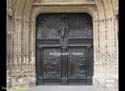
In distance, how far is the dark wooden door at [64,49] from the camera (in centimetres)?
965

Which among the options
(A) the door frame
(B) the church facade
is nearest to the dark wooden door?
(B) the church facade

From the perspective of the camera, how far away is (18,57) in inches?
358

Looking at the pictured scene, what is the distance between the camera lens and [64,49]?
380 inches

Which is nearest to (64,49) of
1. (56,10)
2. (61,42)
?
(61,42)

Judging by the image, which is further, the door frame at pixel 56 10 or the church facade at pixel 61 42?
the door frame at pixel 56 10

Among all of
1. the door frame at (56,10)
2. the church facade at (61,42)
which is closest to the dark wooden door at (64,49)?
the church facade at (61,42)

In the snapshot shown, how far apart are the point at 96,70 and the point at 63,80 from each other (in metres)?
1.21

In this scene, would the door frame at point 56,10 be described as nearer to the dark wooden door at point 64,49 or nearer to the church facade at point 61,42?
the church facade at point 61,42

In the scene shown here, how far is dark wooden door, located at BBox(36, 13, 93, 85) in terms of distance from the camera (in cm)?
965

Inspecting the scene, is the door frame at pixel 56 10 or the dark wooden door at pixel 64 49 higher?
the door frame at pixel 56 10

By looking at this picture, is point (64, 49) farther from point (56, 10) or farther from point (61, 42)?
point (56, 10)

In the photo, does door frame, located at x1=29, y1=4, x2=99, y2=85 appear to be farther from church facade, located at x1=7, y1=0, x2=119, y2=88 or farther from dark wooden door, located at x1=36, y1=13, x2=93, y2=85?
dark wooden door, located at x1=36, y1=13, x2=93, y2=85
